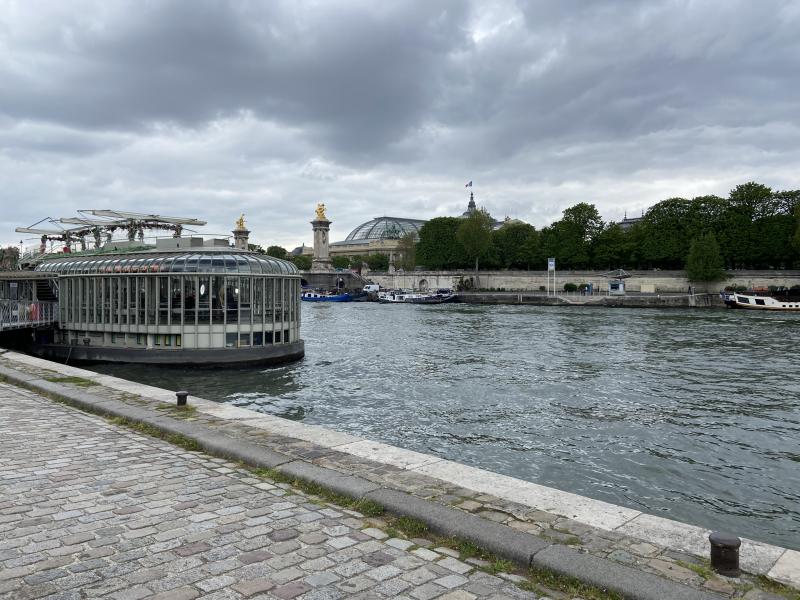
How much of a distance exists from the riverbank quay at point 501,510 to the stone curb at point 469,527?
0.04 feet

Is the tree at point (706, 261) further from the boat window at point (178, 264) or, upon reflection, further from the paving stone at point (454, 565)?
the paving stone at point (454, 565)

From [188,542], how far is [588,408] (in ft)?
55.1

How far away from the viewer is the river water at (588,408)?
12870mm

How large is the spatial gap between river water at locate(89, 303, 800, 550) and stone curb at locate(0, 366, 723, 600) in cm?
608

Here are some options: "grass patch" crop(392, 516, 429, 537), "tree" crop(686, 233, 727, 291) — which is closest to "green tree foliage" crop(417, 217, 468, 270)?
"tree" crop(686, 233, 727, 291)

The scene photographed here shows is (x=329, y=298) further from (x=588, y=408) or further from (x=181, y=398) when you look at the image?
(x=181, y=398)

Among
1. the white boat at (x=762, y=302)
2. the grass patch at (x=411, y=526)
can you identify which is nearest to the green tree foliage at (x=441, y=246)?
the white boat at (x=762, y=302)

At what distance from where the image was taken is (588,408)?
20.9m

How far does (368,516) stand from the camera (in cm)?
733

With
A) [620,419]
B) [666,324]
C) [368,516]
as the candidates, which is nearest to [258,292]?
[620,419]

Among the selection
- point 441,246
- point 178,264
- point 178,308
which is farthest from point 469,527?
point 441,246

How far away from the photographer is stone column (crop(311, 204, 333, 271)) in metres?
145

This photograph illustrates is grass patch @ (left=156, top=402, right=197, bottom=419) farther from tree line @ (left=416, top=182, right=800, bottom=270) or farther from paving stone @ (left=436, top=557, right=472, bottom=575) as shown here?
tree line @ (left=416, top=182, right=800, bottom=270)

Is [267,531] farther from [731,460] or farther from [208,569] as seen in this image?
[731,460]
